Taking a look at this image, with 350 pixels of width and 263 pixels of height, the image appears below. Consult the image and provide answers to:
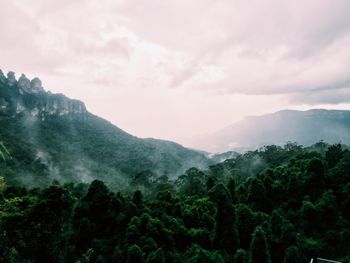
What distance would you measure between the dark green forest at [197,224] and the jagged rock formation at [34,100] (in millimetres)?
111272

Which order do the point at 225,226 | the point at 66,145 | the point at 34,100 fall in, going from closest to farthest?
the point at 225,226 → the point at 66,145 → the point at 34,100

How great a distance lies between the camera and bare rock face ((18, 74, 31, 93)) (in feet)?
497

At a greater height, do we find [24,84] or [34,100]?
[24,84]

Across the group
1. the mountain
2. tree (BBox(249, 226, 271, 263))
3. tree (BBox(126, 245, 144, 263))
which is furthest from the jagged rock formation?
tree (BBox(249, 226, 271, 263))

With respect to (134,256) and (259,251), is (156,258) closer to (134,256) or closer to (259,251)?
(134,256)

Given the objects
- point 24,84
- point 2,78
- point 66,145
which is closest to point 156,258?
point 66,145

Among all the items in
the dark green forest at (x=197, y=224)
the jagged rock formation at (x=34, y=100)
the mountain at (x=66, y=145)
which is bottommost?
the dark green forest at (x=197, y=224)

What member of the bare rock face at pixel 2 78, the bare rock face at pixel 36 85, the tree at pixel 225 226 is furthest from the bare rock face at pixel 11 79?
the tree at pixel 225 226

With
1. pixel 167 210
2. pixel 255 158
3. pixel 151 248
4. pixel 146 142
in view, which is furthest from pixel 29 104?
pixel 151 248

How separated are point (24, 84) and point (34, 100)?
852cm

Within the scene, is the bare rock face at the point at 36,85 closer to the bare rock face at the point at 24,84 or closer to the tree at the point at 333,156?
the bare rock face at the point at 24,84

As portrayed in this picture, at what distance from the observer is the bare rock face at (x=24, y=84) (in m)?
152

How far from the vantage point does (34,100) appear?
15012 centimetres

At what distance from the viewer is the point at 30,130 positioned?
13538 cm
